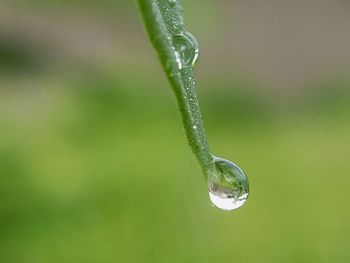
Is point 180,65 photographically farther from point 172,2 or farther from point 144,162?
point 144,162

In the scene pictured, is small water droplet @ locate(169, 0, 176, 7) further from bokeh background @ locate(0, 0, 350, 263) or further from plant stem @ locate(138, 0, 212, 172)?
bokeh background @ locate(0, 0, 350, 263)

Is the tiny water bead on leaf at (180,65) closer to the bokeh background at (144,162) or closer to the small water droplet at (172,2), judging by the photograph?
the small water droplet at (172,2)

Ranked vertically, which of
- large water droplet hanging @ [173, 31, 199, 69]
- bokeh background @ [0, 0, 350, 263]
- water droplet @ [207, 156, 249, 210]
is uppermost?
large water droplet hanging @ [173, 31, 199, 69]

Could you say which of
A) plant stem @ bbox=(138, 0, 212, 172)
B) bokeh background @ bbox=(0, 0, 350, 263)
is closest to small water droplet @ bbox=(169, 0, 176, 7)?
plant stem @ bbox=(138, 0, 212, 172)

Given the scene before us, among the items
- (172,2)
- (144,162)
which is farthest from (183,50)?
(144,162)

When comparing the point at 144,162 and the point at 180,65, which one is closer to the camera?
the point at 180,65

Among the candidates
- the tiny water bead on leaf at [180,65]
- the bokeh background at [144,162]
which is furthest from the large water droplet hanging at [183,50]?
the bokeh background at [144,162]
